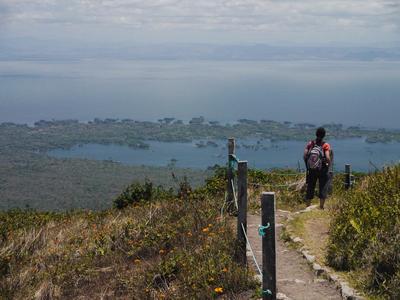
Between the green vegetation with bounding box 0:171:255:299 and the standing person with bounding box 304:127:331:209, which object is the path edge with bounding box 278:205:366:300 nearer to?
the green vegetation with bounding box 0:171:255:299

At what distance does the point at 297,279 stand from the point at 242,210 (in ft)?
4.20

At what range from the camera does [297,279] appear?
804cm

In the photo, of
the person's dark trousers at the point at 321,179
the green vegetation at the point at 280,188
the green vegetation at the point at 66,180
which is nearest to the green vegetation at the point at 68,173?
the green vegetation at the point at 66,180

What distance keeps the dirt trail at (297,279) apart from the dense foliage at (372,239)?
441mm

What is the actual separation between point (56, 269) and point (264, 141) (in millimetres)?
169237

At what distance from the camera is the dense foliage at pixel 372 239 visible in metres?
7.10

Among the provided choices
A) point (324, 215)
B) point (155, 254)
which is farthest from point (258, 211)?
point (155, 254)

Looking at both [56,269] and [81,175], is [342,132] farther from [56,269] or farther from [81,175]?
[56,269]

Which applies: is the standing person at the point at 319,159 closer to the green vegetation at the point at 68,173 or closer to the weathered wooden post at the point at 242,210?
the green vegetation at the point at 68,173

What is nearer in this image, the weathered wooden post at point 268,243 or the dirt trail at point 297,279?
the weathered wooden post at point 268,243

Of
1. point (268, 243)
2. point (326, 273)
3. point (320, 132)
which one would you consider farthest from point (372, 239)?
point (320, 132)

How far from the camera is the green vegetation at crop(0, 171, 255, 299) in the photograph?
8.08 metres

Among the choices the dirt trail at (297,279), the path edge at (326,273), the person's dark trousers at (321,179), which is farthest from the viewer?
the person's dark trousers at (321,179)

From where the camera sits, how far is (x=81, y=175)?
88.9 meters
